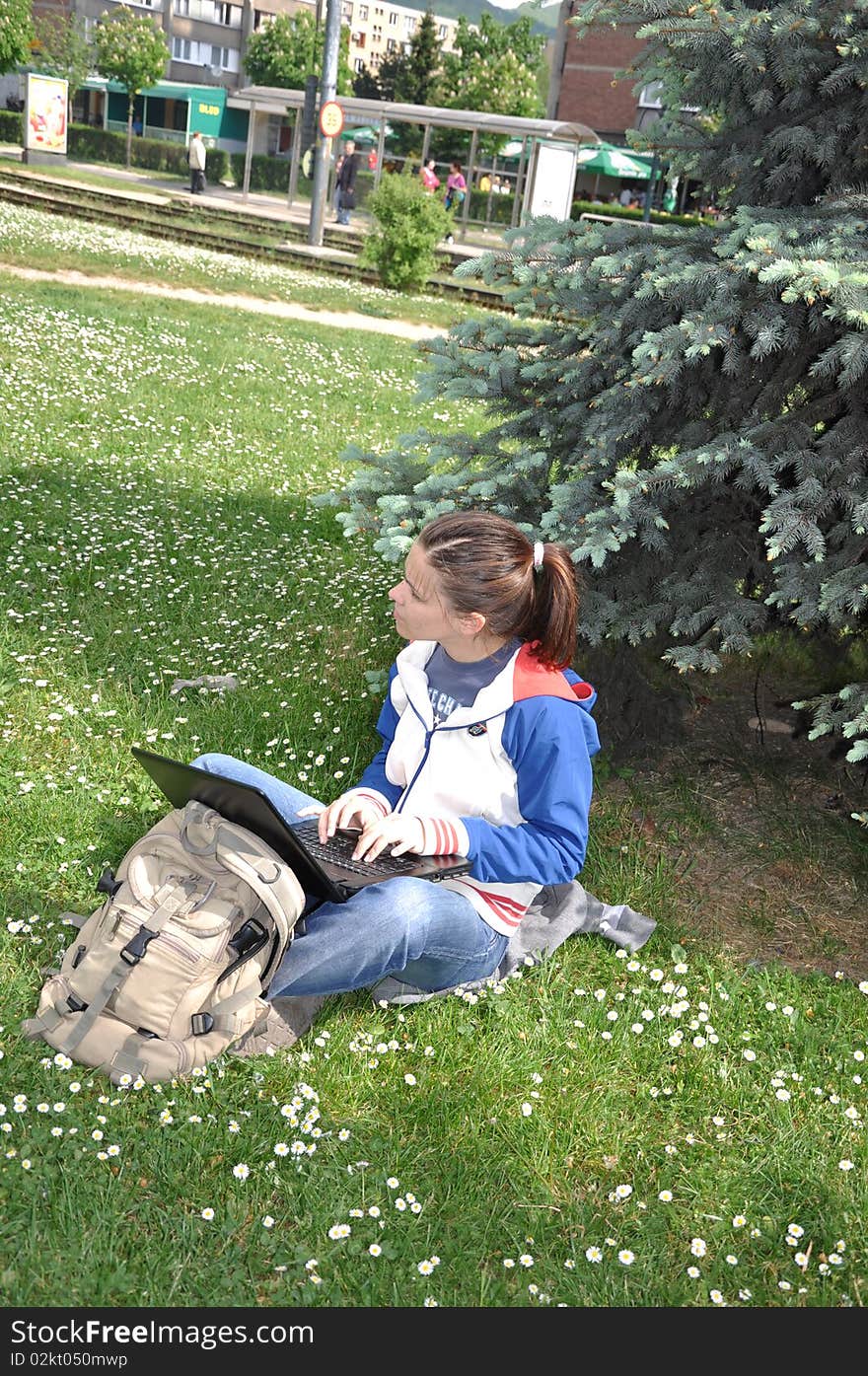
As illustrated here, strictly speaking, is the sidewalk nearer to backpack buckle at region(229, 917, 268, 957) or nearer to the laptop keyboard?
the laptop keyboard

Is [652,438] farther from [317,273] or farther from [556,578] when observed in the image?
[317,273]

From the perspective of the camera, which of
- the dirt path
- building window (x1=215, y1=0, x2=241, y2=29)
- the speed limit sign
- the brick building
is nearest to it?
the dirt path

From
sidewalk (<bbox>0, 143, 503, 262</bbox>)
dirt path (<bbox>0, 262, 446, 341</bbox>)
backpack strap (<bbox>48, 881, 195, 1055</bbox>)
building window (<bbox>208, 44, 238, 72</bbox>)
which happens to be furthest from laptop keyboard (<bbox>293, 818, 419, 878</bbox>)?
building window (<bbox>208, 44, 238, 72</bbox>)

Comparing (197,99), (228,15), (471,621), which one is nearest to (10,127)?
(197,99)

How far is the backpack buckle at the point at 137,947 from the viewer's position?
2918 mm

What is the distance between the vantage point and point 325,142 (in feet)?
80.3

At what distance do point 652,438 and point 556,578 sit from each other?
1350 mm

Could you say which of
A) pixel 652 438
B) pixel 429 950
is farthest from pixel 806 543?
pixel 429 950

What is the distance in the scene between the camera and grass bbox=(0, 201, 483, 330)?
16.1 metres

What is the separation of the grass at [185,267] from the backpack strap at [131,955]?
13630 mm

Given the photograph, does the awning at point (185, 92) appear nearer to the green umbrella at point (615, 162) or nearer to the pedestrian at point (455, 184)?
the green umbrella at point (615, 162)

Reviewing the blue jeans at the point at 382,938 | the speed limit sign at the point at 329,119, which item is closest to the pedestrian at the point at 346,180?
the speed limit sign at the point at 329,119

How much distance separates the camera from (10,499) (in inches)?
291

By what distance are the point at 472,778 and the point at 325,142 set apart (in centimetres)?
2413
